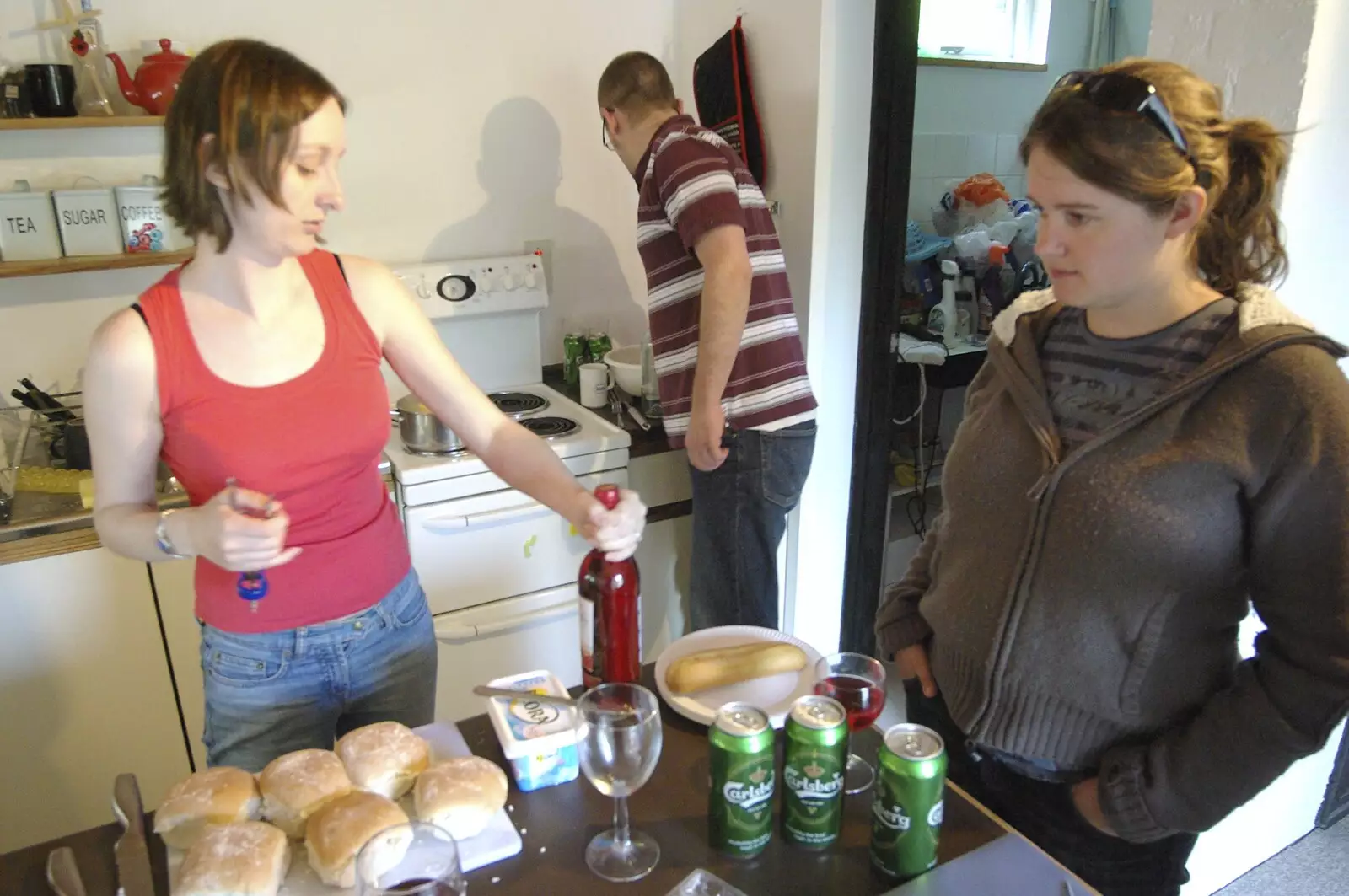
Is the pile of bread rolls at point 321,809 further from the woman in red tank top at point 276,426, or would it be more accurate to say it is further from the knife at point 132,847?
the woman in red tank top at point 276,426

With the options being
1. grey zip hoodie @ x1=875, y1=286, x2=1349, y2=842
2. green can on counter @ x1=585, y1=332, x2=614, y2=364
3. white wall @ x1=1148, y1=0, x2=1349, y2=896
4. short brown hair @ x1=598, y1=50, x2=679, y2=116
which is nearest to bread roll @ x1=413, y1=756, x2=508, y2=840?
grey zip hoodie @ x1=875, y1=286, x2=1349, y2=842

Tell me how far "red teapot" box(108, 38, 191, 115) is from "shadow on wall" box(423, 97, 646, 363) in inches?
28.2

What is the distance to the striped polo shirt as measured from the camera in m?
1.96

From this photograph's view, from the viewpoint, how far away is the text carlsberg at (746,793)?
884 millimetres

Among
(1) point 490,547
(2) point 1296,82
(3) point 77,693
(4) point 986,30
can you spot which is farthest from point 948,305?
(3) point 77,693

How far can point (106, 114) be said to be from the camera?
6.60ft

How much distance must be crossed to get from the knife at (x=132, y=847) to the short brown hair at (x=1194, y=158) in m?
1.15

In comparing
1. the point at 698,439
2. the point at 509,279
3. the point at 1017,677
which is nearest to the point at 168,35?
the point at 509,279

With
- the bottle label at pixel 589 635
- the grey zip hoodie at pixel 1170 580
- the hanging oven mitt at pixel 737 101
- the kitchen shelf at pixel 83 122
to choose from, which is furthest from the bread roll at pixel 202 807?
the hanging oven mitt at pixel 737 101

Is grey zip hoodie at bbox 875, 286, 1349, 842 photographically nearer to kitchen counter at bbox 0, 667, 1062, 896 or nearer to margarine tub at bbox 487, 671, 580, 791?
kitchen counter at bbox 0, 667, 1062, 896

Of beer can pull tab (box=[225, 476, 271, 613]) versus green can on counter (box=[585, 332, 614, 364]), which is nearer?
beer can pull tab (box=[225, 476, 271, 613])

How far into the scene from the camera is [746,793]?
89 centimetres

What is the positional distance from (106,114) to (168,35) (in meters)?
0.27

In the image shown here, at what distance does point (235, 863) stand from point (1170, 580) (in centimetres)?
96
